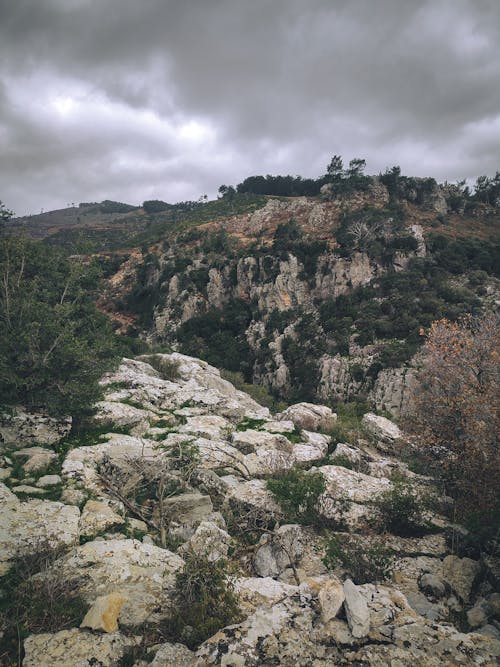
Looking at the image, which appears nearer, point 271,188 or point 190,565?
point 190,565

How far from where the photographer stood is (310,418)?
19.0m

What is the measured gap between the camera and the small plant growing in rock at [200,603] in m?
4.83

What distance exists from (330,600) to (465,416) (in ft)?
27.3

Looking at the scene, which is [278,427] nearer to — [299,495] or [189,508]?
[299,495]

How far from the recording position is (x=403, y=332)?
117ft

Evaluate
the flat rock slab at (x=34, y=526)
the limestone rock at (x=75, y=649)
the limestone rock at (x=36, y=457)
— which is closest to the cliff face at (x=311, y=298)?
the limestone rock at (x=36, y=457)

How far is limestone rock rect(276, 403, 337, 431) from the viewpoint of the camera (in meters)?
18.5

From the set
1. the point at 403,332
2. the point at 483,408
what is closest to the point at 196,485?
the point at 483,408

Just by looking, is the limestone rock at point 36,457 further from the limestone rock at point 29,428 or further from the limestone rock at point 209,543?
the limestone rock at point 209,543

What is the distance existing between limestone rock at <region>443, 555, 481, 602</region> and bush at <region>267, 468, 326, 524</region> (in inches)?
130

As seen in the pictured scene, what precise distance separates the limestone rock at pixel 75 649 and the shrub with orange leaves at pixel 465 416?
9.33 meters

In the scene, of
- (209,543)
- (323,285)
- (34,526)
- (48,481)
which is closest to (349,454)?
(209,543)

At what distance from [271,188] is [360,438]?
98.5m

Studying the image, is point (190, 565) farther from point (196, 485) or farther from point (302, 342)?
point (302, 342)
